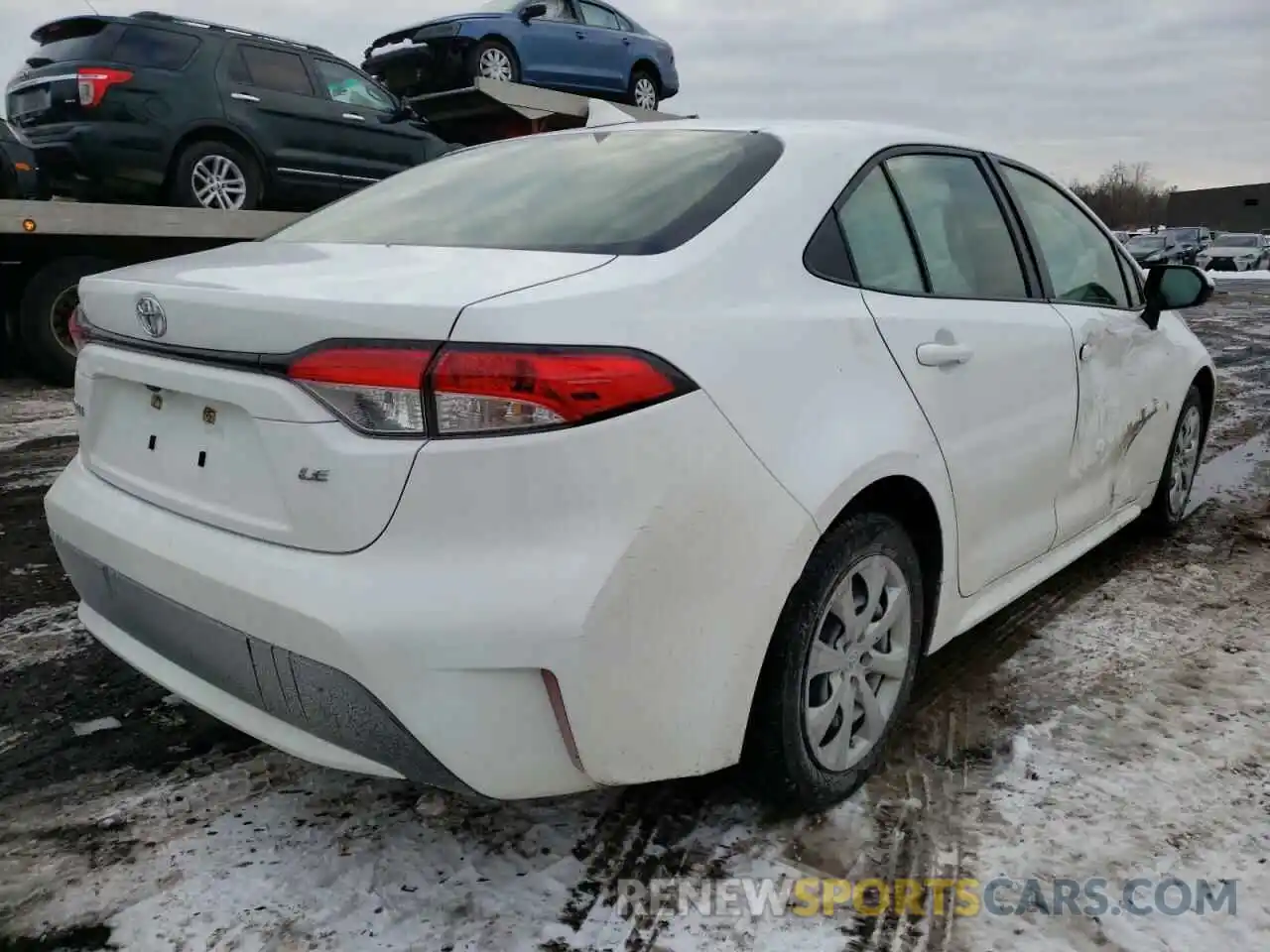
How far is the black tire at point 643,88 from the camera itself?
1242cm

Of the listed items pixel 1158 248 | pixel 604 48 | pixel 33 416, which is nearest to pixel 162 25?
pixel 33 416

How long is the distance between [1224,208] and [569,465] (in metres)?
78.6

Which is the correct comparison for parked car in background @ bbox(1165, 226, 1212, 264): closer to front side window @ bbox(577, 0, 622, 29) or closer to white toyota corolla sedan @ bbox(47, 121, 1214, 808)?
front side window @ bbox(577, 0, 622, 29)

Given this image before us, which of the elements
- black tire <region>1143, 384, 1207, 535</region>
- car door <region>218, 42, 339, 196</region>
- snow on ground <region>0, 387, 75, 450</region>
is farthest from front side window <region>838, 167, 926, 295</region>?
car door <region>218, 42, 339, 196</region>

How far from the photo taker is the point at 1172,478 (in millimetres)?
4305

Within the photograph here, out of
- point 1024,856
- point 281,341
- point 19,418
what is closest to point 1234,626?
point 1024,856

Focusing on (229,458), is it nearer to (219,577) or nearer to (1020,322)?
(219,577)

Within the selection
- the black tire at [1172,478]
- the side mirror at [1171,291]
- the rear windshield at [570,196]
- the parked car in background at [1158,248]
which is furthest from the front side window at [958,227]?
the parked car in background at [1158,248]

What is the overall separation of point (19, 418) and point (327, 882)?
220 inches

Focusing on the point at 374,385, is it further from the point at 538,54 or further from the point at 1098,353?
the point at 538,54

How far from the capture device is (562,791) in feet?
6.14

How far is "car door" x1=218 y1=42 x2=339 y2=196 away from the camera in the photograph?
7.79m

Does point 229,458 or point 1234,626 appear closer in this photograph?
point 229,458

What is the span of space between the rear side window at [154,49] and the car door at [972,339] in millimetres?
6384
